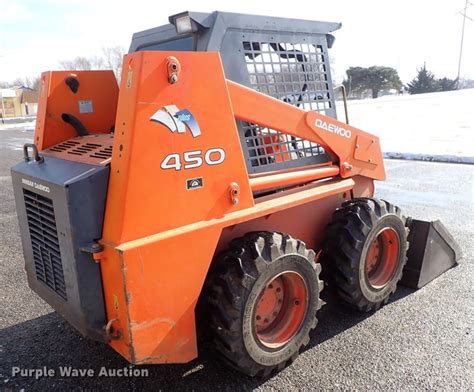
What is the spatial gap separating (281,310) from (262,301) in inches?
8.7

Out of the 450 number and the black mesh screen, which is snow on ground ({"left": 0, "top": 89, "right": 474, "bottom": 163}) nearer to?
the black mesh screen

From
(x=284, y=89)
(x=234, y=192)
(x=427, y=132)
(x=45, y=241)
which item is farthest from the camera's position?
(x=427, y=132)

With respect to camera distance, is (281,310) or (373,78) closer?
(281,310)

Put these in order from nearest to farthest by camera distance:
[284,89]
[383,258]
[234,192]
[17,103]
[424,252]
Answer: [234,192]
[284,89]
[383,258]
[424,252]
[17,103]

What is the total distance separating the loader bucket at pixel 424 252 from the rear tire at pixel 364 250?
0.36 meters

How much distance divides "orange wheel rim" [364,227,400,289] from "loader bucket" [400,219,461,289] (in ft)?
1.28

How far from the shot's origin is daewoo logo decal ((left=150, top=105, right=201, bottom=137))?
2.40 meters

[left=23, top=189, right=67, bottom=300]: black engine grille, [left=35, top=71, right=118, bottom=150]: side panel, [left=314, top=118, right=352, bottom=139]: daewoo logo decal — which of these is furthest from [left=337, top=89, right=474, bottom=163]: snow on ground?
[left=23, top=189, right=67, bottom=300]: black engine grille

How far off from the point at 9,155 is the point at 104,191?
15.8 metres

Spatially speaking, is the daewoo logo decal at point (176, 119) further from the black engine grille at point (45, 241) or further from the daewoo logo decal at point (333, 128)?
the daewoo logo decal at point (333, 128)

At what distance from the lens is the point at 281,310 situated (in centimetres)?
313

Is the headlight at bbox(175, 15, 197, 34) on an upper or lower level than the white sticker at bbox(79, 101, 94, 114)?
upper

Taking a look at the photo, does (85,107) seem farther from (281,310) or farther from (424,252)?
(424,252)

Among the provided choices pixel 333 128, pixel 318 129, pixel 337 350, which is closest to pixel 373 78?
pixel 333 128
